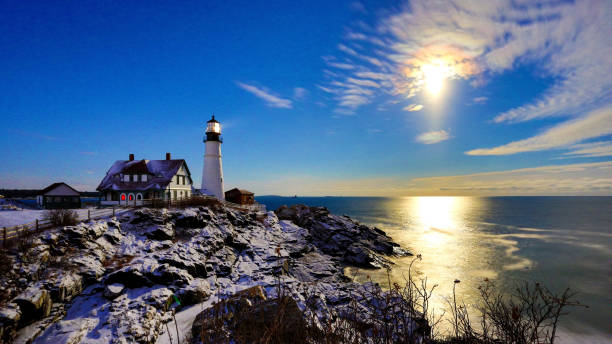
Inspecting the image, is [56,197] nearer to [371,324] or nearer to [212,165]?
[212,165]

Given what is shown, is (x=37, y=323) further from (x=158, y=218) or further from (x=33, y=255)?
(x=158, y=218)

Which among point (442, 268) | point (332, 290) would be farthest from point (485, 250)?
point (332, 290)

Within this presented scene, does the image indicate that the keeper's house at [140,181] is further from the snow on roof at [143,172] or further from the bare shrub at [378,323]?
the bare shrub at [378,323]

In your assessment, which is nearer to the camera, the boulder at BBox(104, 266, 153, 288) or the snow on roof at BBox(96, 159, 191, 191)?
the boulder at BBox(104, 266, 153, 288)

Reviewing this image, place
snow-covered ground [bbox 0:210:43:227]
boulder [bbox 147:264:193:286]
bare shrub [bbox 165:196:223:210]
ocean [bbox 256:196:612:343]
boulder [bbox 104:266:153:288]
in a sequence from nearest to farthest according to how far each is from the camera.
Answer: boulder [bbox 104:266:153:288], boulder [bbox 147:264:193:286], snow-covered ground [bbox 0:210:43:227], ocean [bbox 256:196:612:343], bare shrub [bbox 165:196:223:210]

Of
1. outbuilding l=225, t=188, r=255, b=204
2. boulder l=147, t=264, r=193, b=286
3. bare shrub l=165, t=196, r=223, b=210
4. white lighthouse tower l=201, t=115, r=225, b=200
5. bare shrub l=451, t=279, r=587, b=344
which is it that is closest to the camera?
bare shrub l=451, t=279, r=587, b=344

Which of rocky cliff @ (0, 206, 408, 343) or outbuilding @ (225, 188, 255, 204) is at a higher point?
outbuilding @ (225, 188, 255, 204)

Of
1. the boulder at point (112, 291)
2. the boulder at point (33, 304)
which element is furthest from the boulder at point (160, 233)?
the boulder at point (33, 304)

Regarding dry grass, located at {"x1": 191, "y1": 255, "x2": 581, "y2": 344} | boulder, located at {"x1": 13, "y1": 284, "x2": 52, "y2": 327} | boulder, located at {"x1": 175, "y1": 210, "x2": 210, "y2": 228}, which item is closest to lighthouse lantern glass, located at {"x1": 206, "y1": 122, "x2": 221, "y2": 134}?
boulder, located at {"x1": 175, "y1": 210, "x2": 210, "y2": 228}

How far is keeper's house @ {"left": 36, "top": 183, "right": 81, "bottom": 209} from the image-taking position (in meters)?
29.3

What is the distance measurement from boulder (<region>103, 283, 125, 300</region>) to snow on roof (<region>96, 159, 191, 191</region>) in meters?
22.4

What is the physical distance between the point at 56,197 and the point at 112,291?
25.8m

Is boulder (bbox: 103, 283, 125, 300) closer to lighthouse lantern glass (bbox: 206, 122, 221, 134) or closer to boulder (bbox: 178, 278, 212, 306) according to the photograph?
boulder (bbox: 178, 278, 212, 306)

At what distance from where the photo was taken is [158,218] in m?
21.1
